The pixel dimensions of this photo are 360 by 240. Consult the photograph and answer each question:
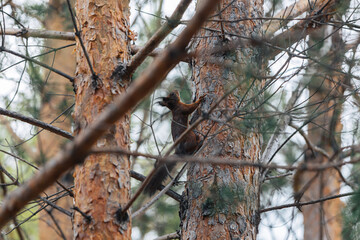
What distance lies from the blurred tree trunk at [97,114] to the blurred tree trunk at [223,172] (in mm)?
542

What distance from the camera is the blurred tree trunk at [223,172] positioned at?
109 inches

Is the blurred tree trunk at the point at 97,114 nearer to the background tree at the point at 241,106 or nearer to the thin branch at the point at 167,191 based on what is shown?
the background tree at the point at 241,106

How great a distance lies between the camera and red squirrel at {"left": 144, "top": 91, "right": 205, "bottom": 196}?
330 centimetres

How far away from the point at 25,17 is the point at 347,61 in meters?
3.48

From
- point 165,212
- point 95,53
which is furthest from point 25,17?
point 165,212

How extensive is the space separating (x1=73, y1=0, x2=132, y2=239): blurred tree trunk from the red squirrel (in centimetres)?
64

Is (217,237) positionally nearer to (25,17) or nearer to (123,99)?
(123,99)

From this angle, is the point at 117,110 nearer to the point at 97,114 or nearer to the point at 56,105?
the point at 97,114

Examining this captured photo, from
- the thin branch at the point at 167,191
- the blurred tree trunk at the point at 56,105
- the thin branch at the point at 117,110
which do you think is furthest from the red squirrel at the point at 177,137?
the thin branch at the point at 117,110

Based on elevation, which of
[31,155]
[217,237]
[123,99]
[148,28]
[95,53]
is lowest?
[123,99]

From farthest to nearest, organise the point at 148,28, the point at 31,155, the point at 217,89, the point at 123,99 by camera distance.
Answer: the point at 31,155
the point at 148,28
the point at 217,89
the point at 123,99

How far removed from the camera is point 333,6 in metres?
3.41

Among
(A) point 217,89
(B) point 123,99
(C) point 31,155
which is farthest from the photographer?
(C) point 31,155

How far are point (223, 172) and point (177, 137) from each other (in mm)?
867
